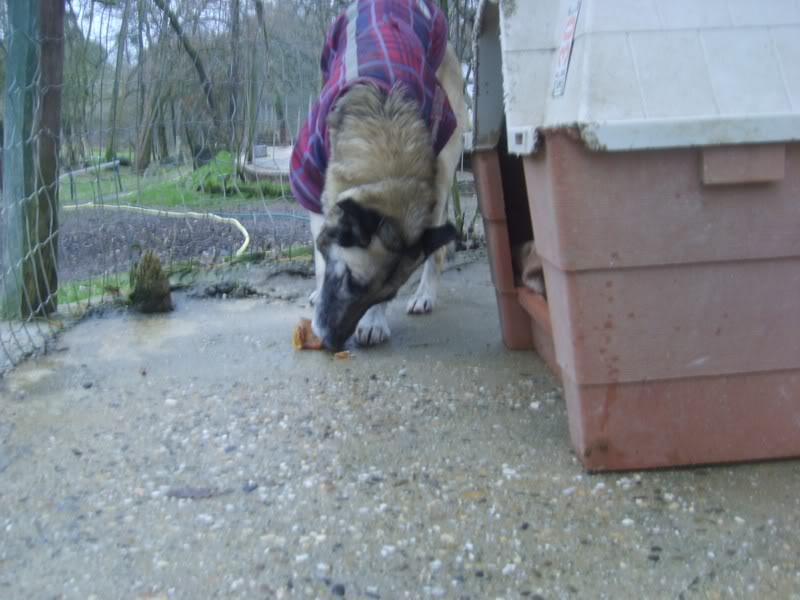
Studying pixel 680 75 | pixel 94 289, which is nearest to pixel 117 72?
pixel 94 289

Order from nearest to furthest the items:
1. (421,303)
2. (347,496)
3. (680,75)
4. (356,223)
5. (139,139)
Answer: (680,75) < (347,496) < (356,223) < (421,303) < (139,139)

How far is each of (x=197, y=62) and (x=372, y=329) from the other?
206cm

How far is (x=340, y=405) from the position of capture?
2818mm

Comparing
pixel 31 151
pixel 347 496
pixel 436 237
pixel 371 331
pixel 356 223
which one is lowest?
pixel 347 496

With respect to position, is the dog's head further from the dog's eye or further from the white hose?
the white hose

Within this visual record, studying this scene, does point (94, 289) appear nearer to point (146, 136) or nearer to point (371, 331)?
point (146, 136)

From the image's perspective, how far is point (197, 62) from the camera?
458 cm

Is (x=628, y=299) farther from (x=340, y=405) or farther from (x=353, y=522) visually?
(x=340, y=405)

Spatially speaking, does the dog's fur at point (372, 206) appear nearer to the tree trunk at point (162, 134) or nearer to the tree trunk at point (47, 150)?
the tree trunk at point (47, 150)

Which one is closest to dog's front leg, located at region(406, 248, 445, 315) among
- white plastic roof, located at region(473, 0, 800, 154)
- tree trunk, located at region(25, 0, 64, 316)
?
tree trunk, located at region(25, 0, 64, 316)

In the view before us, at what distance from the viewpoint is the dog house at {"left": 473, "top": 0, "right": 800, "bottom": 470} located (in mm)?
1884

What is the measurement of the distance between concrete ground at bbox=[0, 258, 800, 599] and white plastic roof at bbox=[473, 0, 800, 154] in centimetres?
90

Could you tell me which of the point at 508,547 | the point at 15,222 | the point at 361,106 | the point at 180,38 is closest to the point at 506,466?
the point at 508,547

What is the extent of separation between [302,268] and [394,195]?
183cm
